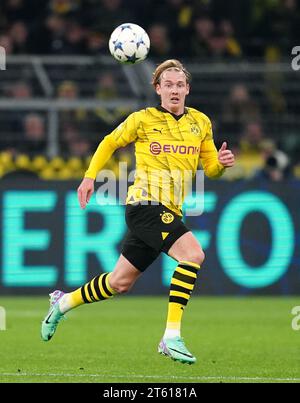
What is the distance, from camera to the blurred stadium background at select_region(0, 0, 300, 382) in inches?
564

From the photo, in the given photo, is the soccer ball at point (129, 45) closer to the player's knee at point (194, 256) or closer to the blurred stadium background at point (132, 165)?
the player's knee at point (194, 256)

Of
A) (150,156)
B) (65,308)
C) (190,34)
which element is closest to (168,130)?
(150,156)

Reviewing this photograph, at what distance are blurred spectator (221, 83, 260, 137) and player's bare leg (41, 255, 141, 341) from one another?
24.4 ft

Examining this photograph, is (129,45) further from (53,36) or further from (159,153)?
(53,36)

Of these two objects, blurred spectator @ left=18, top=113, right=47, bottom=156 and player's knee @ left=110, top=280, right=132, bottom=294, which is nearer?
player's knee @ left=110, top=280, right=132, bottom=294

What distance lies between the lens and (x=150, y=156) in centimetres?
885

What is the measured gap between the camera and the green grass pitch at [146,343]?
8.01 meters

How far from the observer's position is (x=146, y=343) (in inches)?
404

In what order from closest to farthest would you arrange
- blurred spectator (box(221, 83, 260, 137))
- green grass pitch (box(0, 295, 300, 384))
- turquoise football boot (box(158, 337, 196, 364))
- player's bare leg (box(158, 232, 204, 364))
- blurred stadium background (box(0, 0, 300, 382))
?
green grass pitch (box(0, 295, 300, 384)) < turquoise football boot (box(158, 337, 196, 364)) < player's bare leg (box(158, 232, 204, 364)) < blurred stadium background (box(0, 0, 300, 382)) < blurred spectator (box(221, 83, 260, 137))

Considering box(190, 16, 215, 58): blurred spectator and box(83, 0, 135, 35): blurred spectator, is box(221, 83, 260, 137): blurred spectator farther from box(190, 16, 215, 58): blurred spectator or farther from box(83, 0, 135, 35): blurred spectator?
box(83, 0, 135, 35): blurred spectator

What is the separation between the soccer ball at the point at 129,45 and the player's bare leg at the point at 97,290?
1.75 meters

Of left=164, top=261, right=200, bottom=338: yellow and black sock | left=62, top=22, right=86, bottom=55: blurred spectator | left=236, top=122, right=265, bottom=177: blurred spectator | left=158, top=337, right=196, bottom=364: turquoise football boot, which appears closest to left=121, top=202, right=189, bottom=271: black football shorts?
left=164, top=261, right=200, bottom=338: yellow and black sock

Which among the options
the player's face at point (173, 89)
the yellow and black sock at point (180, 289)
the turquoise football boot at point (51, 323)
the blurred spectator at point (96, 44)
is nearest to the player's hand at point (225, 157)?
the player's face at point (173, 89)
